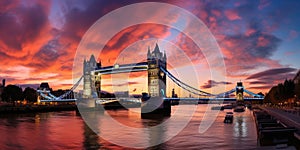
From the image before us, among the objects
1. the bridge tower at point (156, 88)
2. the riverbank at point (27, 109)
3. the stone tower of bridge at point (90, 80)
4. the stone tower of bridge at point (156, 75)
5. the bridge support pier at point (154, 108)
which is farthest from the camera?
the stone tower of bridge at point (90, 80)

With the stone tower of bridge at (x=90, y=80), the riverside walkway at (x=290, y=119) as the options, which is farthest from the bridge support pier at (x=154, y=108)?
the stone tower of bridge at (x=90, y=80)

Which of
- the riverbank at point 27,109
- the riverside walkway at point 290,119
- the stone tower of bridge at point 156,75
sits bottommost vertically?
the riverbank at point 27,109

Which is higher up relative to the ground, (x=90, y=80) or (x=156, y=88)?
(x=90, y=80)

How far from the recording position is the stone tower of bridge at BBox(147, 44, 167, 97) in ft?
240

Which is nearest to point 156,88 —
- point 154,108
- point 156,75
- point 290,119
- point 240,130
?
point 156,75

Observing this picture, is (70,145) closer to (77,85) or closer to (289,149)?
(289,149)

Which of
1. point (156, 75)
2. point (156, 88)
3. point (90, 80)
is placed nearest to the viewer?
point (156, 88)

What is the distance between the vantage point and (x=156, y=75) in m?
75.8

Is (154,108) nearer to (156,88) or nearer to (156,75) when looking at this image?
(156,88)

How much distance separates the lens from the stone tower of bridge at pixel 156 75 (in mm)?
73175

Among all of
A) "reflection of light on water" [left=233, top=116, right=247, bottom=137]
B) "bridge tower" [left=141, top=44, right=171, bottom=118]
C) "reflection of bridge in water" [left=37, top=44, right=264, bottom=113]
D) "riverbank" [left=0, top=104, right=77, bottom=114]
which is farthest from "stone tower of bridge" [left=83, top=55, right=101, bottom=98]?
"reflection of light on water" [left=233, top=116, right=247, bottom=137]

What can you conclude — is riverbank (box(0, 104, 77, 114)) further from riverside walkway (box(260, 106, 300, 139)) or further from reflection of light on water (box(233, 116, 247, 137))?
riverside walkway (box(260, 106, 300, 139))

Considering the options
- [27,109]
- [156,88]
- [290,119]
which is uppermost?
[156,88]

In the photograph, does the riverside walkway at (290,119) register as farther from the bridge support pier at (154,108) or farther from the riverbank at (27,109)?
the riverbank at (27,109)
